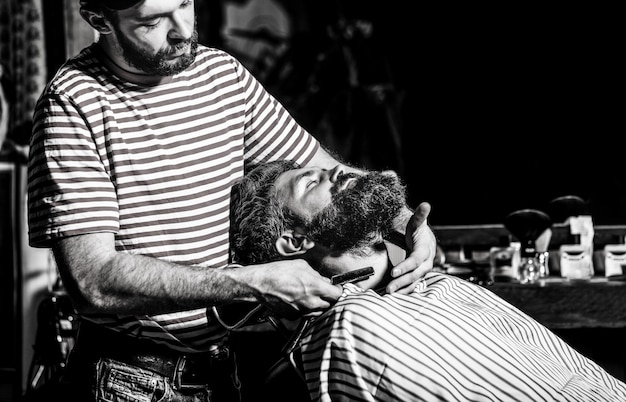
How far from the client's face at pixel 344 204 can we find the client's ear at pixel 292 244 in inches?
0.9

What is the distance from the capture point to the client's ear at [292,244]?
226 cm

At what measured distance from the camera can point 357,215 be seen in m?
2.22

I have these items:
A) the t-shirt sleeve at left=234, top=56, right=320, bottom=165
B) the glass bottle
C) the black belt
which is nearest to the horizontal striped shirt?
the black belt

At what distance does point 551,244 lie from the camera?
342 centimetres

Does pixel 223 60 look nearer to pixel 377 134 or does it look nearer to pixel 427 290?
pixel 427 290

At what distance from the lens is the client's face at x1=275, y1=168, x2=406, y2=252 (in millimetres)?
2230

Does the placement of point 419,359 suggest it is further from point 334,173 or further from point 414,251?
point 334,173

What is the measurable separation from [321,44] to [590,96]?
1895mm

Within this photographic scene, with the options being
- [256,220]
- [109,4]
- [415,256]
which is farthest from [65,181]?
[415,256]

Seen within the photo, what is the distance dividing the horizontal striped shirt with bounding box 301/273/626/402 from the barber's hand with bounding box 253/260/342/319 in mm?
56

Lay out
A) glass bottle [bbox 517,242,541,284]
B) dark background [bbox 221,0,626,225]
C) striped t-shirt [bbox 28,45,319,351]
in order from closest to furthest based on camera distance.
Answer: striped t-shirt [bbox 28,45,319,351], glass bottle [bbox 517,242,541,284], dark background [bbox 221,0,626,225]

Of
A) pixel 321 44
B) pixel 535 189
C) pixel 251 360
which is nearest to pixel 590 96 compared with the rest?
pixel 535 189

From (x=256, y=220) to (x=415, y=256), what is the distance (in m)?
0.49

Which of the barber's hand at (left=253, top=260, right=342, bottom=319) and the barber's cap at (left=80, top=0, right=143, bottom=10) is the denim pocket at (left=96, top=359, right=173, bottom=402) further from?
the barber's cap at (left=80, top=0, right=143, bottom=10)
